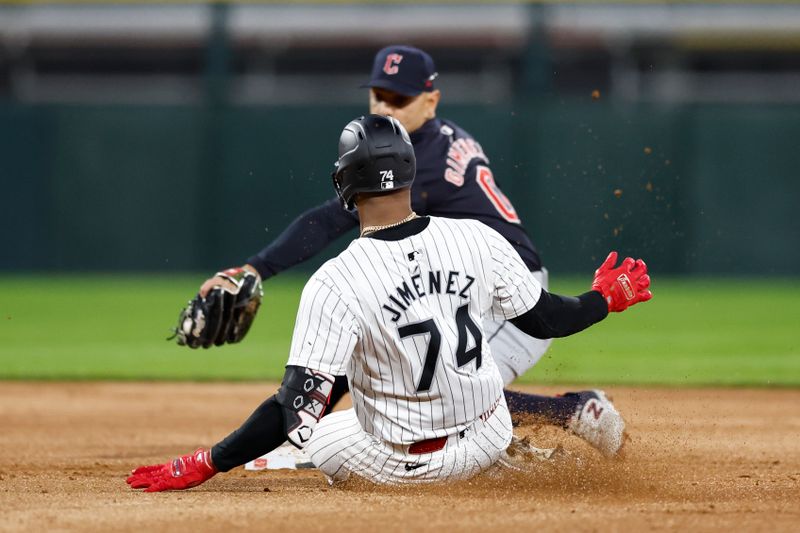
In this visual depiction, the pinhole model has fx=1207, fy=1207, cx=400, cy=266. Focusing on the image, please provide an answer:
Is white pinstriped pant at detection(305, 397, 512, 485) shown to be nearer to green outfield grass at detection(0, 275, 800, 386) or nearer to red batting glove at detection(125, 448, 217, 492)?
red batting glove at detection(125, 448, 217, 492)

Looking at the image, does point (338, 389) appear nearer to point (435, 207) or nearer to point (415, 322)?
point (435, 207)

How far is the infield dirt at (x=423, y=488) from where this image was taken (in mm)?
3051

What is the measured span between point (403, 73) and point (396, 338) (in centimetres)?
160

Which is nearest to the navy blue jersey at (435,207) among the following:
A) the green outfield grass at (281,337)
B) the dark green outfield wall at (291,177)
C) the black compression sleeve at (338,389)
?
the black compression sleeve at (338,389)

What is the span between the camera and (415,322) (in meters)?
3.34

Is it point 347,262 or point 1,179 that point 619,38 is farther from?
point 347,262

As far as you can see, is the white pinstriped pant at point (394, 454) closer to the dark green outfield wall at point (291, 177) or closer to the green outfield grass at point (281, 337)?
the green outfield grass at point (281, 337)

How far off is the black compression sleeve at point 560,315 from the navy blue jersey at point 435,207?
896 millimetres

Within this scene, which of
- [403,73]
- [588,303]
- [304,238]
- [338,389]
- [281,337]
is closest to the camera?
[588,303]

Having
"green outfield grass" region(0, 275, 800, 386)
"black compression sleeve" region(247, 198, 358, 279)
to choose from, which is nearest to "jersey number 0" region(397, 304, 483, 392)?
"black compression sleeve" region(247, 198, 358, 279)

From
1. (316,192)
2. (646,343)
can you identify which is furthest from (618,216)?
(646,343)

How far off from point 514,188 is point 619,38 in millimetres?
4822

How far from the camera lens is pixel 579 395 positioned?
14.0 feet

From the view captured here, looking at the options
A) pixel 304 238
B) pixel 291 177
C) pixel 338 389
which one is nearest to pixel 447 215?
pixel 304 238
